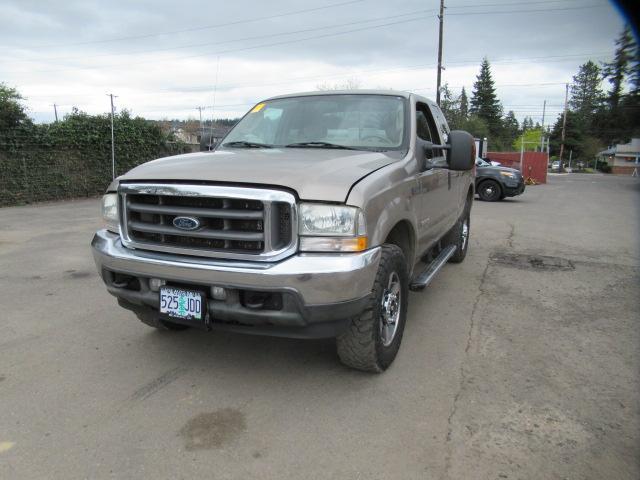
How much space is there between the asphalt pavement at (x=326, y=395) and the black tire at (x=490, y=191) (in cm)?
1154

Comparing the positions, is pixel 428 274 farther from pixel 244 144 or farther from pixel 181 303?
pixel 181 303

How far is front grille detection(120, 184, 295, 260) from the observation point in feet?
9.29

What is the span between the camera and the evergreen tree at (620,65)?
1.44 meters

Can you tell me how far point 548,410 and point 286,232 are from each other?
191 cm

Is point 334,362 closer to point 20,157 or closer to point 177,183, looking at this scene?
point 177,183

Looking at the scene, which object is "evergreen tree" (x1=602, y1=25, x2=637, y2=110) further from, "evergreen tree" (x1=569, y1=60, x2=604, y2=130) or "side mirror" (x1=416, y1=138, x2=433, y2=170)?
"side mirror" (x1=416, y1=138, x2=433, y2=170)

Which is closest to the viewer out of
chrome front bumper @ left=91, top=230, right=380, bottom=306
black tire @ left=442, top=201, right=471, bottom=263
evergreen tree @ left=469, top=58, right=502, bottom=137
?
chrome front bumper @ left=91, top=230, right=380, bottom=306

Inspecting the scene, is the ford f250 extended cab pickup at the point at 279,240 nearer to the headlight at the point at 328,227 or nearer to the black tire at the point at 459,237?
the headlight at the point at 328,227

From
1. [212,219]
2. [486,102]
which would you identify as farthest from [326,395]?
[486,102]

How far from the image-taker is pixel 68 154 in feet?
48.5

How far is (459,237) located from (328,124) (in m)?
2.99

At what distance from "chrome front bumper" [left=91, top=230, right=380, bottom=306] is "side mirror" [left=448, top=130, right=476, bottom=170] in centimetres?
137

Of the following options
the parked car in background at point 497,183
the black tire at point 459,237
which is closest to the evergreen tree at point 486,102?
the parked car in background at point 497,183

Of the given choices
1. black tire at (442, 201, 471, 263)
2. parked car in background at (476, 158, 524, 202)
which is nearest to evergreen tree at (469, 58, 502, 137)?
parked car in background at (476, 158, 524, 202)
